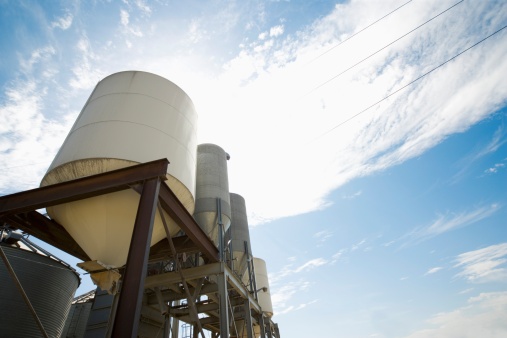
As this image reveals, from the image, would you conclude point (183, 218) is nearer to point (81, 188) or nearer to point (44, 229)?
point (81, 188)

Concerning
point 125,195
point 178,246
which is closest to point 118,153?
point 125,195

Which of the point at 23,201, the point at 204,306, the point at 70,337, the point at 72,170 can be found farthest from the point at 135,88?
the point at 70,337

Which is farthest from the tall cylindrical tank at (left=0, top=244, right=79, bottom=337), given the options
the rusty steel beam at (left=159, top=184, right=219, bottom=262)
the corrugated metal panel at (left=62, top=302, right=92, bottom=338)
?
the rusty steel beam at (left=159, top=184, right=219, bottom=262)

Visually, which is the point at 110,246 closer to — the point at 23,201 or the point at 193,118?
the point at 23,201

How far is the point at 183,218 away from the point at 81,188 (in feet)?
7.13

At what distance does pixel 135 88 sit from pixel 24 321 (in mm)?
10833

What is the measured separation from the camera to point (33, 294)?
11961 mm

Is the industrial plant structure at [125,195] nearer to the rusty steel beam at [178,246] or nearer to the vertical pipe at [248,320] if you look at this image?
the rusty steel beam at [178,246]

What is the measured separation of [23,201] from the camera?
242 inches

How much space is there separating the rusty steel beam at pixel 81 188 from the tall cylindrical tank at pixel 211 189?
5.26m

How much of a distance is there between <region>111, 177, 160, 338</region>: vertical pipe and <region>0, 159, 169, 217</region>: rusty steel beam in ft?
0.88

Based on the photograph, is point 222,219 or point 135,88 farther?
point 222,219

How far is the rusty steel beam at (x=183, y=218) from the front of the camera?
6012mm

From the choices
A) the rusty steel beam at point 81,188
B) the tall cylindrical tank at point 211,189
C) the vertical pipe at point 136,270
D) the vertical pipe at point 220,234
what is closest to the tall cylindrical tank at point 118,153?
the rusty steel beam at point 81,188
